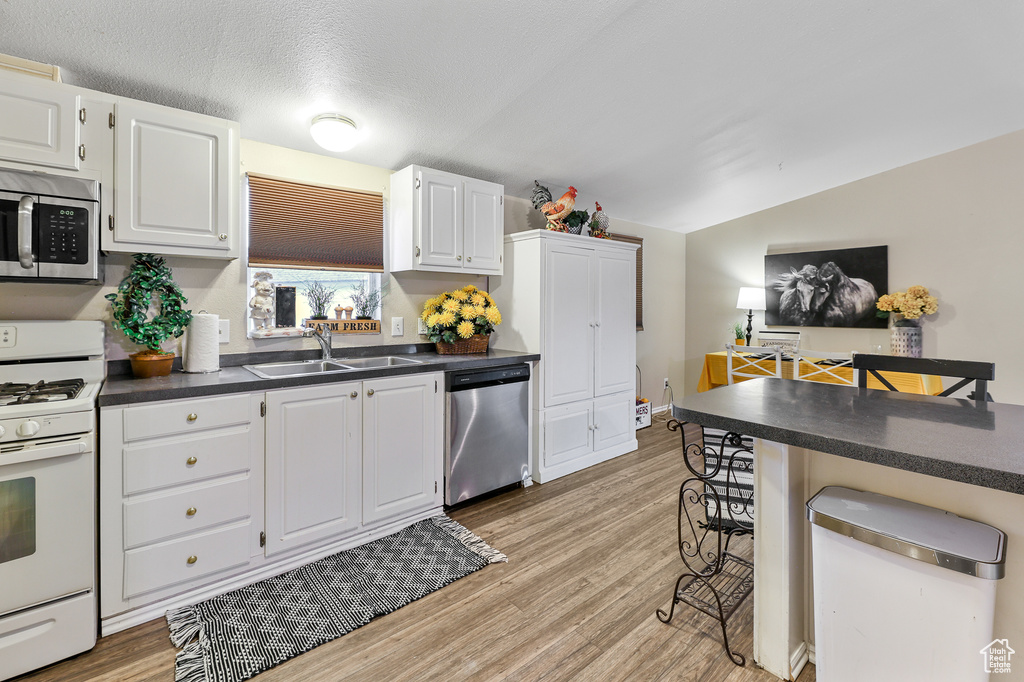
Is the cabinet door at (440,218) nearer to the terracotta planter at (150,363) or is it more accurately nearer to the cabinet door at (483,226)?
the cabinet door at (483,226)

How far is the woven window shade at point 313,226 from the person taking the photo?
A: 261 cm

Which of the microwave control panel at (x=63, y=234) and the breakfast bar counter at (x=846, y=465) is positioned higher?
the microwave control panel at (x=63, y=234)

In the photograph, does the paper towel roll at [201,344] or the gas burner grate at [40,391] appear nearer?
the gas burner grate at [40,391]

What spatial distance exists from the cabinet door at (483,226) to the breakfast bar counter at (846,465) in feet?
6.47

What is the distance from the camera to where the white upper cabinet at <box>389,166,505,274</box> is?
2.91 m

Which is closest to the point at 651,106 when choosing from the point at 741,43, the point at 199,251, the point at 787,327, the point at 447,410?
Answer: the point at 741,43

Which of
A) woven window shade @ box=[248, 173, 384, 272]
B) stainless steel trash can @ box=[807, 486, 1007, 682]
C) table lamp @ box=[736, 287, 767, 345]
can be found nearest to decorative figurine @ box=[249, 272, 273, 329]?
woven window shade @ box=[248, 173, 384, 272]

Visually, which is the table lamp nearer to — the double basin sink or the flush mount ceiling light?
the double basin sink

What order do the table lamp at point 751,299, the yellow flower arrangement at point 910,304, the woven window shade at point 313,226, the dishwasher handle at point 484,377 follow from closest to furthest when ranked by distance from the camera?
the woven window shade at point 313,226 → the dishwasher handle at point 484,377 → the yellow flower arrangement at point 910,304 → the table lamp at point 751,299

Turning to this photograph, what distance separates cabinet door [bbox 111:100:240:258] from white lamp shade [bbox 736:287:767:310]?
15.4ft

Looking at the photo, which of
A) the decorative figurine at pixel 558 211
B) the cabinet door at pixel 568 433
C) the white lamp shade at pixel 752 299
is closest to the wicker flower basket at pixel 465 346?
the cabinet door at pixel 568 433

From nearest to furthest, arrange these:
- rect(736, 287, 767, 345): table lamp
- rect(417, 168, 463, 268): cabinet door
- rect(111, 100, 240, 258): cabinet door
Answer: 1. rect(111, 100, 240, 258): cabinet door
2. rect(417, 168, 463, 268): cabinet door
3. rect(736, 287, 767, 345): table lamp

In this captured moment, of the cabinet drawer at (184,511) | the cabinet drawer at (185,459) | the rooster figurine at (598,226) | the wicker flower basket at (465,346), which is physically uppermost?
the rooster figurine at (598,226)

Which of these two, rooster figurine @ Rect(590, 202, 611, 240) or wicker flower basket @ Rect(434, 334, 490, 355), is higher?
rooster figurine @ Rect(590, 202, 611, 240)
